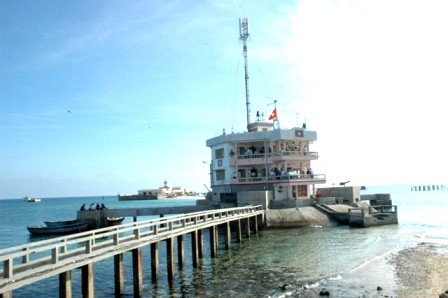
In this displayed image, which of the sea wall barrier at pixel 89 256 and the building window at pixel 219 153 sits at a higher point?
the building window at pixel 219 153

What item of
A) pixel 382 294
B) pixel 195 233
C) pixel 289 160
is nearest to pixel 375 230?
pixel 289 160

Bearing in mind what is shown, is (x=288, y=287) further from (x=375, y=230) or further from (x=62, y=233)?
(x=62, y=233)

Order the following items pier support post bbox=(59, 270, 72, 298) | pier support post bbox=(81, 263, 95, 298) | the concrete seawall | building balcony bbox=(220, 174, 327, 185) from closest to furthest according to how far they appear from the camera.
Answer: pier support post bbox=(59, 270, 72, 298)
pier support post bbox=(81, 263, 95, 298)
the concrete seawall
building balcony bbox=(220, 174, 327, 185)

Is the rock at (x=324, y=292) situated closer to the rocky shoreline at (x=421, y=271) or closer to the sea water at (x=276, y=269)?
the sea water at (x=276, y=269)

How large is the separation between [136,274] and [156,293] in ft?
4.44

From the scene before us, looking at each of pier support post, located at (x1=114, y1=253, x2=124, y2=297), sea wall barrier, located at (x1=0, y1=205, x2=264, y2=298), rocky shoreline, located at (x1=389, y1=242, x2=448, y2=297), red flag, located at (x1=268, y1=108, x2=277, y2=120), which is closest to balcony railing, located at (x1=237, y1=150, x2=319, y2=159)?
red flag, located at (x1=268, y1=108, x2=277, y2=120)

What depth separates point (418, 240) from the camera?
3603 cm

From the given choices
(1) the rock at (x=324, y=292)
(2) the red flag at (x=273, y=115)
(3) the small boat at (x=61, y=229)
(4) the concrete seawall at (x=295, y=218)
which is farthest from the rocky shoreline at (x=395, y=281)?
(3) the small boat at (x=61, y=229)

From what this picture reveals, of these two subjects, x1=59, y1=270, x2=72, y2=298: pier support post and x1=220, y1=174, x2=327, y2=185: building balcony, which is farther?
x1=220, y1=174, x2=327, y2=185: building balcony

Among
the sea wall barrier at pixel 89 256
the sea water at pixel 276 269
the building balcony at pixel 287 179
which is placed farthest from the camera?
the building balcony at pixel 287 179

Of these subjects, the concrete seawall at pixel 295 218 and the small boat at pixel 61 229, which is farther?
the small boat at pixel 61 229

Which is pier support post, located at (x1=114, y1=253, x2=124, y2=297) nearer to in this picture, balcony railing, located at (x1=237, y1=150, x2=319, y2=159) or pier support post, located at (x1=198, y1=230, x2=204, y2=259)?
pier support post, located at (x1=198, y1=230, x2=204, y2=259)

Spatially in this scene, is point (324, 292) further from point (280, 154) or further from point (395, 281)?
point (280, 154)

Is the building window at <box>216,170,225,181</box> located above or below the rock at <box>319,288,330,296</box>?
above
